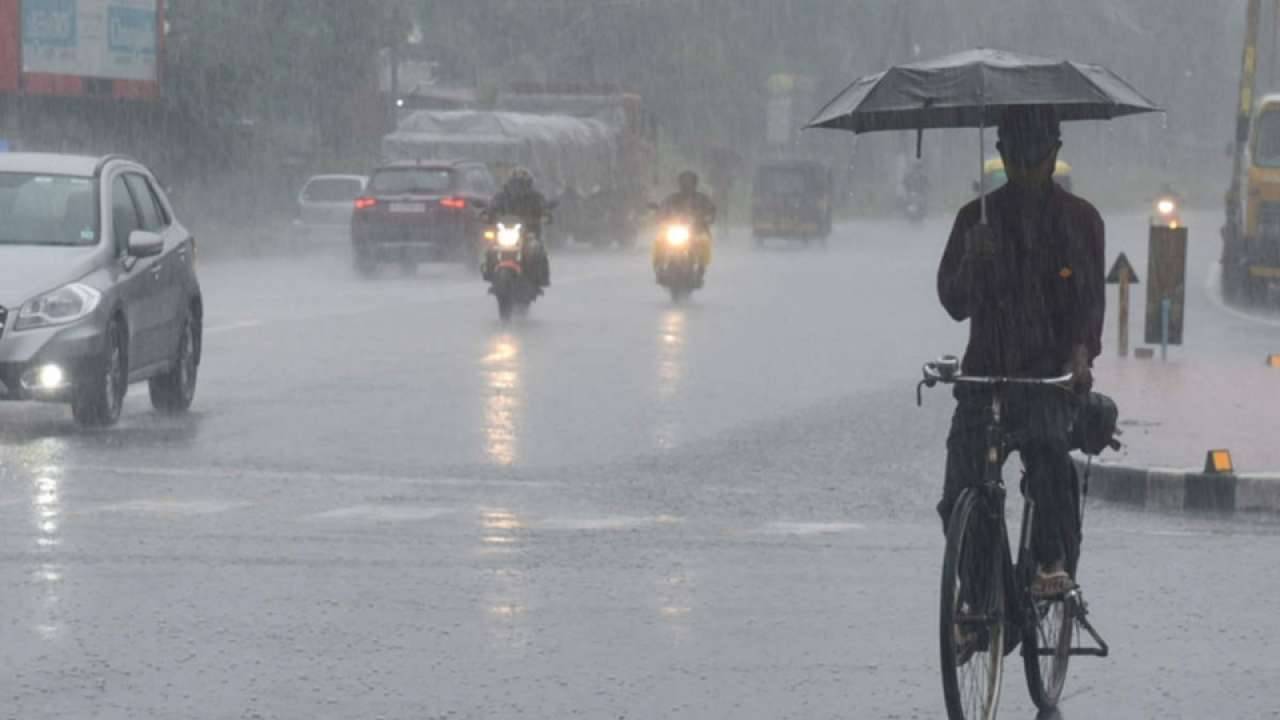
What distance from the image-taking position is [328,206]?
158 ft

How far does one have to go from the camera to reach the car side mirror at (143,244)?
49.5 ft

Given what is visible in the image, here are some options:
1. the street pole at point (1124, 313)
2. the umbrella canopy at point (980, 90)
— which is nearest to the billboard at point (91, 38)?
the street pole at point (1124, 313)

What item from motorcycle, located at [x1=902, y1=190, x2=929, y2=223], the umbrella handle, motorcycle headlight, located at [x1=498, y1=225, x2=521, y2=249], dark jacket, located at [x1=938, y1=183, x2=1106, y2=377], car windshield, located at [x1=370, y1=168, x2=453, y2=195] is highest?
the umbrella handle

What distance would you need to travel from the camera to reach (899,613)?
8945 mm

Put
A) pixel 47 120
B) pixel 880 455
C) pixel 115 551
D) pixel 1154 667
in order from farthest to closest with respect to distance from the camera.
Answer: pixel 47 120 → pixel 880 455 → pixel 115 551 → pixel 1154 667

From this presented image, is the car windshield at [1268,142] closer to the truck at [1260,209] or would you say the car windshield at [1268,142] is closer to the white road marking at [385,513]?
the truck at [1260,209]

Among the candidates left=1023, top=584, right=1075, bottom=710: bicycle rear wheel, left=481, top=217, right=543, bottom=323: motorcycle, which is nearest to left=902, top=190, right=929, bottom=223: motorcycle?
left=481, top=217, right=543, bottom=323: motorcycle

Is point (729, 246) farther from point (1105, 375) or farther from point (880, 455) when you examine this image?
point (880, 455)

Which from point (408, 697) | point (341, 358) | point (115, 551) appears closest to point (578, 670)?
point (408, 697)

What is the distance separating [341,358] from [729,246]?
38199 mm

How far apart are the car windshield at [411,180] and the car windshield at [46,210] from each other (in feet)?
73.1

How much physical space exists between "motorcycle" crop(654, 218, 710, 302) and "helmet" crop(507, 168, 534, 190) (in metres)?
4.12

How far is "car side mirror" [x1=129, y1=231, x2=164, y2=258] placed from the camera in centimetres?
1510

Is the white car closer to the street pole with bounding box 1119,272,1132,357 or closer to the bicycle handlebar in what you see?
the street pole with bounding box 1119,272,1132,357
